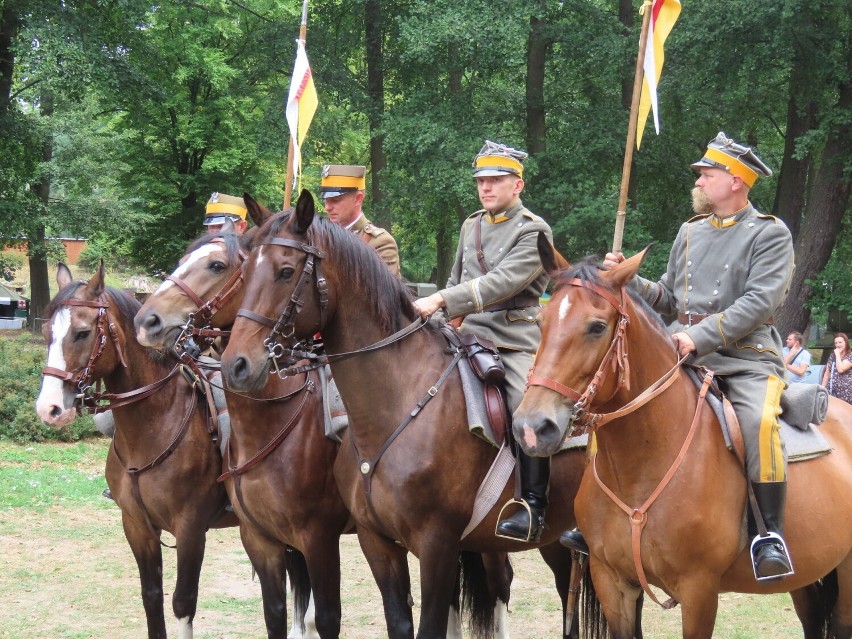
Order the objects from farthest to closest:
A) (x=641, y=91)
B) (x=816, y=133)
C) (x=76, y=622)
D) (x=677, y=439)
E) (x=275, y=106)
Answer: (x=275, y=106), (x=816, y=133), (x=76, y=622), (x=641, y=91), (x=677, y=439)

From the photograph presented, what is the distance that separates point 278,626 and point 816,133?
16.7m

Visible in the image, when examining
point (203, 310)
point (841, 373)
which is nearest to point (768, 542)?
point (203, 310)

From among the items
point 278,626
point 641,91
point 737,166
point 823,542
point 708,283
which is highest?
point 641,91

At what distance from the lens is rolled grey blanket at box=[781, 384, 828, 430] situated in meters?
4.99

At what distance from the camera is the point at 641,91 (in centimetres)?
564

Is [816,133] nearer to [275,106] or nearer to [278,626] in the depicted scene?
[275,106]

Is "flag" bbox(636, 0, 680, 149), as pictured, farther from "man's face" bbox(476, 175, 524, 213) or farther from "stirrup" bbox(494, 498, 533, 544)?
"stirrup" bbox(494, 498, 533, 544)

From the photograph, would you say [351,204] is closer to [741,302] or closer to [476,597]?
[476,597]

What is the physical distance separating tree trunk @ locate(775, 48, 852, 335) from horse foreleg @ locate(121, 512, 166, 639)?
15.8m

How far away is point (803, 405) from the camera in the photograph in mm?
5004

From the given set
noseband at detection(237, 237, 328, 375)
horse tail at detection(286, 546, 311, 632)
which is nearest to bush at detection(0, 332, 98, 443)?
horse tail at detection(286, 546, 311, 632)

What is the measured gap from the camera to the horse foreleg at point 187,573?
627 cm

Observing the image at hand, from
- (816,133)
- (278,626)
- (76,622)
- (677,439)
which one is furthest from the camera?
(816,133)

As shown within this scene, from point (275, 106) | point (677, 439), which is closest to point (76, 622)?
point (677, 439)
